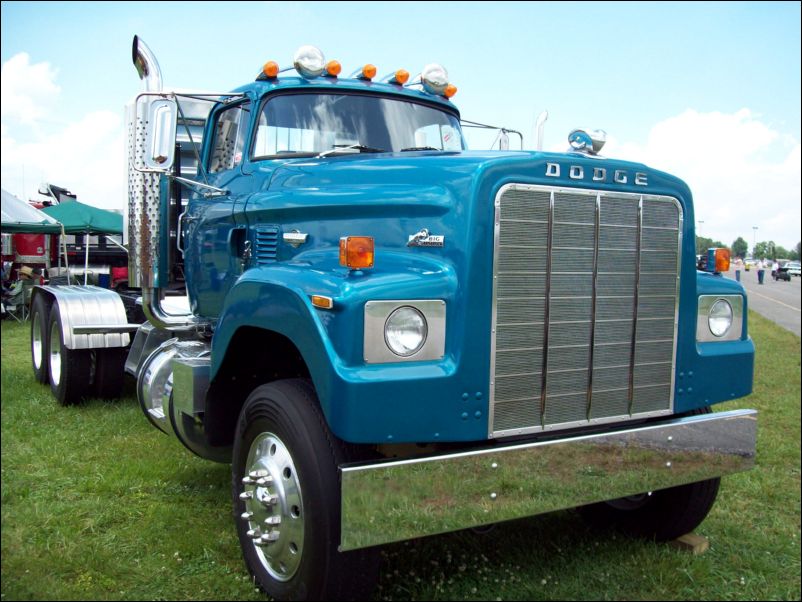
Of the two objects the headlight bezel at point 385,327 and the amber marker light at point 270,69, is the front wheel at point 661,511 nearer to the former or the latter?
the headlight bezel at point 385,327

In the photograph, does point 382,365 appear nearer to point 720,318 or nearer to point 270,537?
point 270,537

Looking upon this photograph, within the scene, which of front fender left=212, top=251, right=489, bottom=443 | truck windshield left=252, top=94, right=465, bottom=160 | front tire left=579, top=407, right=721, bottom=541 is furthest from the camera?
truck windshield left=252, top=94, right=465, bottom=160

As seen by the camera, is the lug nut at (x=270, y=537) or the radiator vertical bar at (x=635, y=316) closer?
the lug nut at (x=270, y=537)

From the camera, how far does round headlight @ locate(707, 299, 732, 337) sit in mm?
4082

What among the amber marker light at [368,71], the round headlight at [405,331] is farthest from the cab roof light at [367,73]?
the round headlight at [405,331]

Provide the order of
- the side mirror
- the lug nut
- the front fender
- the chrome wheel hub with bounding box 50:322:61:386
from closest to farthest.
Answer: the front fender < the lug nut < the side mirror < the chrome wheel hub with bounding box 50:322:61:386

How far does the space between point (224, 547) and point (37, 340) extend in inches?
202

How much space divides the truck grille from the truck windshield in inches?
61.4

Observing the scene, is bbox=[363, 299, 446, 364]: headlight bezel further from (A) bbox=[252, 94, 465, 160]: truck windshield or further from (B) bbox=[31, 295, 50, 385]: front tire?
(B) bbox=[31, 295, 50, 385]: front tire

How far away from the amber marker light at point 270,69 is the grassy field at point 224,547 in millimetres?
2144

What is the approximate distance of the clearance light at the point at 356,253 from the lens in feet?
10.5

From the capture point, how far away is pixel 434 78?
17.3ft

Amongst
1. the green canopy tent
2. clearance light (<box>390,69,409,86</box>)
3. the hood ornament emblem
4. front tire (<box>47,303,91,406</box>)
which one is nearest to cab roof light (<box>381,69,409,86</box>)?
clearance light (<box>390,69,409,86</box>)

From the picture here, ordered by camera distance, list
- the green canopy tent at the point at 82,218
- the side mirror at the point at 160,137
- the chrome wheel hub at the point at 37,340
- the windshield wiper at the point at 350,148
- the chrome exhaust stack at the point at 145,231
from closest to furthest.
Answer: the side mirror at the point at 160,137
the windshield wiper at the point at 350,148
the chrome exhaust stack at the point at 145,231
the chrome wheel hub at the point at 37,340
the green canopy tent at the point at 82,218
